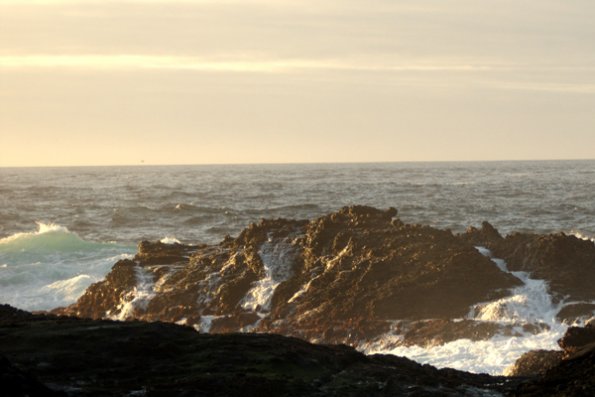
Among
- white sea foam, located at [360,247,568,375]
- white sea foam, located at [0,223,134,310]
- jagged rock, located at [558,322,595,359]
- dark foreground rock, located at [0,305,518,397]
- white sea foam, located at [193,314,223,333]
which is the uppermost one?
jagged rock, located at [558,322,595,359]

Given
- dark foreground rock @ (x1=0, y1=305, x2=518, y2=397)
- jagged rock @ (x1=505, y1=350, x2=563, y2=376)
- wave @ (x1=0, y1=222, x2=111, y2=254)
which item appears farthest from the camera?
wave @ (x1=0, y1=222, x2=111, y2=254)

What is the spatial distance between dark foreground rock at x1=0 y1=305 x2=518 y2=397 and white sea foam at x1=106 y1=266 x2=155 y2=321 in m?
11.5

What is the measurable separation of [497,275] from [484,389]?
11302mm

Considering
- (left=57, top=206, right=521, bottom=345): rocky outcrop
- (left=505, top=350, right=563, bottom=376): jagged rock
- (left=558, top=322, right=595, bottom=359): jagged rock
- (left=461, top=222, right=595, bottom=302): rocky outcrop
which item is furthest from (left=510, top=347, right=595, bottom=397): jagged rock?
(left=461, top=222, right=595, bottom=302): rocky outcrop

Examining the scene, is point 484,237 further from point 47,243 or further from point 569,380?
point 47,243

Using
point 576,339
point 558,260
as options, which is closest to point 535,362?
point 576,339

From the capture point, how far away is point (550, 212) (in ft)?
206

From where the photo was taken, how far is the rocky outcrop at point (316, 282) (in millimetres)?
25562

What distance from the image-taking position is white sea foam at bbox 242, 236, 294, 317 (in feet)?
90.4

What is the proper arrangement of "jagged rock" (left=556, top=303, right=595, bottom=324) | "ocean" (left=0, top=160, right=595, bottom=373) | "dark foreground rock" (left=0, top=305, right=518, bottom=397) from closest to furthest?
"dark foreground rock" (left=0, top=305, right=518, bottom=397)
"jagged rock" (left=556, top=303, right=595, bottom=324)
"ocean" (left=0, top=160, right=595, bottom=373)

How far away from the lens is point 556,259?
1082 inches

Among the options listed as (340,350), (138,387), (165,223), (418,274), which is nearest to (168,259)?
(418,274)

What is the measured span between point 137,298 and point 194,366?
49.2ft

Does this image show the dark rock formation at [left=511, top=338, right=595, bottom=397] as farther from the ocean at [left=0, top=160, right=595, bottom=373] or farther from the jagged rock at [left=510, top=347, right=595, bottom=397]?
the ocean at [left=0, top=160, right=595, bottom=373]
